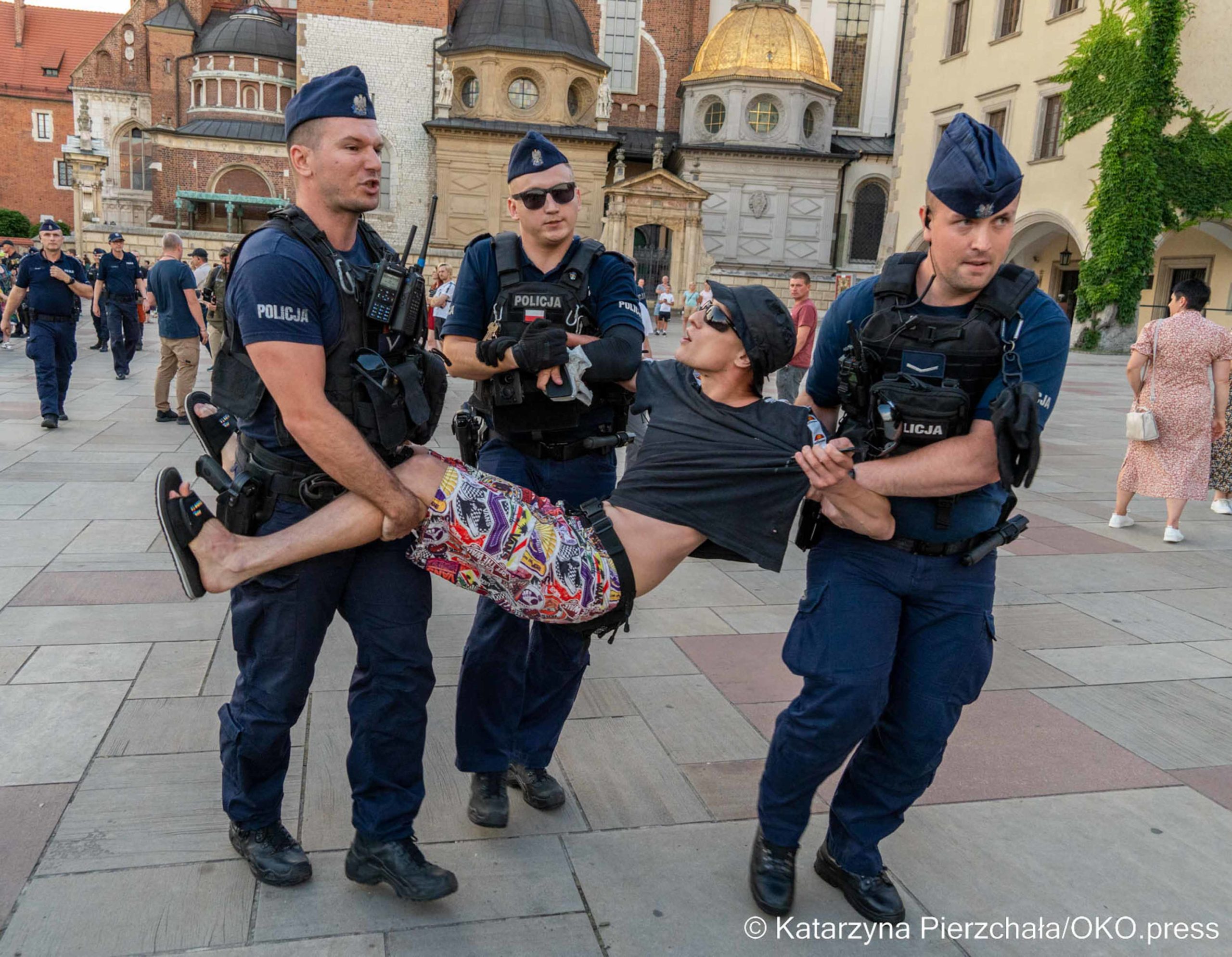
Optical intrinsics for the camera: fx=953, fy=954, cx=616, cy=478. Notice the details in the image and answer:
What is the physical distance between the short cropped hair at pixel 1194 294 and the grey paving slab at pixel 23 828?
7545 millimetres

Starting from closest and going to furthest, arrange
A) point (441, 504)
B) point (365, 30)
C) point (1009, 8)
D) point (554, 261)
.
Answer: point (441, 504)
point (554, 261)
point (1009, 8)
point (365, 30)

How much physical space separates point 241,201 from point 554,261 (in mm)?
45606

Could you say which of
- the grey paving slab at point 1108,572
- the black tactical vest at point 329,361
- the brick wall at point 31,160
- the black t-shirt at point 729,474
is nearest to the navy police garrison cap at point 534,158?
the black tactical vest at point 329,361

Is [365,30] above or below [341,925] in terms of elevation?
above

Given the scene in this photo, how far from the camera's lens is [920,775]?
2699 millimetres

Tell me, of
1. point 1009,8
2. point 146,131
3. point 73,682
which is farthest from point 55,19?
point 73,682

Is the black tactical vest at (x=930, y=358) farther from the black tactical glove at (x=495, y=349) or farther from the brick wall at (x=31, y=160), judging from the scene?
the brick wall at (x=31, y=160)

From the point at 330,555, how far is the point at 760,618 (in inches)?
125

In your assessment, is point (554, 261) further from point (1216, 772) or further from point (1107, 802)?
point (1216, 772)

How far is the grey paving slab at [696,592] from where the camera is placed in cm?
554

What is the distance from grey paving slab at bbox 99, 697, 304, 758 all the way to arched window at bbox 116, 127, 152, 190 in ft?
179

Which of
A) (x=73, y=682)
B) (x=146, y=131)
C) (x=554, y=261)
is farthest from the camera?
(x=146, y=131)

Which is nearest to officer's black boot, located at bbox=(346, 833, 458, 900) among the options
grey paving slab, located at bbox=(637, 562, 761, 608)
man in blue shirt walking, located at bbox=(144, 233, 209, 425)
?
grey paving slab, located at bbox=(637, 562, 761, 608)

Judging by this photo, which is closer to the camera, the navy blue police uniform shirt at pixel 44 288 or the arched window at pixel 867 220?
the navy blue police uniform shirt at pixel 44 288
